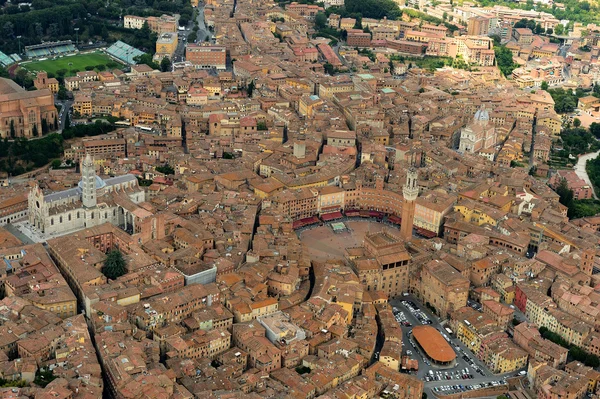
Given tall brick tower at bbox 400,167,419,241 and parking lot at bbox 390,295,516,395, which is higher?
tall brick tower at bbox 400,167,419,241

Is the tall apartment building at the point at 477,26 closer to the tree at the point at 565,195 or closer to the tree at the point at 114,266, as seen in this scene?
the tree at the point at 565,195

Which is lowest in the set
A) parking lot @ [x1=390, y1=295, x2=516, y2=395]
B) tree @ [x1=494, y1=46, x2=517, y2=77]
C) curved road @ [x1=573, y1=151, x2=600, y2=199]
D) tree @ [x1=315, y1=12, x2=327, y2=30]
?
parking lot @ [x1=390, y1=295, x2=516, y2=395]

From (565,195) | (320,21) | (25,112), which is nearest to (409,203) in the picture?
(565,195)

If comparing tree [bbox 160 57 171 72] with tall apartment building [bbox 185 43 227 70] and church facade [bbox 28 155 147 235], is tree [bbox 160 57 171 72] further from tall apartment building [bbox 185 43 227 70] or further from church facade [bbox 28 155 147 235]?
church facade [bbox 28 155 147 235]

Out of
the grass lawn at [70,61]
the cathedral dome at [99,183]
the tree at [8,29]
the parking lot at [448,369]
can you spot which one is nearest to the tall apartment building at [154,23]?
the grass lawn at [70,61]

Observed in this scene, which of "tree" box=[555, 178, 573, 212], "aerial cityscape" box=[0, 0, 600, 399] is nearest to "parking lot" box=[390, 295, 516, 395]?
"aerial cityscape" box=[0, 0, 600, 399]

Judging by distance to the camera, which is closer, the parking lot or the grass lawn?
the parking lot
